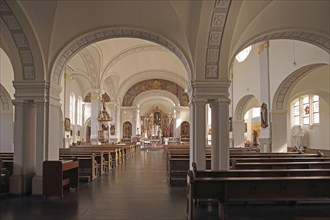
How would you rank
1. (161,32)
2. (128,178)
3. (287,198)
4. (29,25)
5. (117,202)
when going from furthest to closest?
(128,178) < (161,32) < (29,25) < (117,202) < (287,198)

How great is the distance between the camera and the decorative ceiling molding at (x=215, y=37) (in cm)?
672

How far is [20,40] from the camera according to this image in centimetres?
745

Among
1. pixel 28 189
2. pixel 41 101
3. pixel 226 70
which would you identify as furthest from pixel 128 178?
pixel 226 70

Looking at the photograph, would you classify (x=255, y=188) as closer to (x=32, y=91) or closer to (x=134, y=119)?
(x=32, y=91)

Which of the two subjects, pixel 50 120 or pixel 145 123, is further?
pixel 145 123

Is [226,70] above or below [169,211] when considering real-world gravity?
above

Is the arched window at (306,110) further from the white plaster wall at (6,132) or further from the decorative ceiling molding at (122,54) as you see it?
the white plaster wall at (6,132)

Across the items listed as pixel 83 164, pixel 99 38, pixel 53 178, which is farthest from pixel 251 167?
pixel 83 164

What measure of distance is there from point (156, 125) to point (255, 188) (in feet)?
108

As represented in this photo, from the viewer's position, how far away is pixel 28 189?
7652 millimetres

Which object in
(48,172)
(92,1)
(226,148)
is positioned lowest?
(48,172)

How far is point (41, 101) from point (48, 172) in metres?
1.75

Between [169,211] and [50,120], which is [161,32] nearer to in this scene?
[50,120]

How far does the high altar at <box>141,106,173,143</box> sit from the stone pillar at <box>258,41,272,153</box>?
72.8 feet
